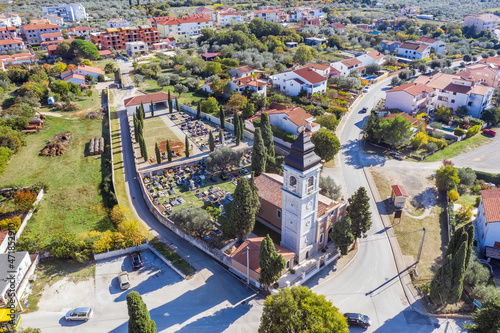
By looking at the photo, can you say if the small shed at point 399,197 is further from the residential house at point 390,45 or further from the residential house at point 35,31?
the residential house at point 35,31

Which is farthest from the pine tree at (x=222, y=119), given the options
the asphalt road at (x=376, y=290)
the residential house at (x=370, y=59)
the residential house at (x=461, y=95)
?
the residential house at (x=370, y=59)

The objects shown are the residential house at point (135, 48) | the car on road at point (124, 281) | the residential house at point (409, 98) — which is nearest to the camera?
the car on road at point (124, 281)

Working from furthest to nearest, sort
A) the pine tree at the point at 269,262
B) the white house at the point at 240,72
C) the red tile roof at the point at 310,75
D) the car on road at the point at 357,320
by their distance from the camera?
the white house at the point at 240,72 < the red tile roof at the point at 310,75 < the pine tree at the point at 269,262 < the car on road at the point at 357,320

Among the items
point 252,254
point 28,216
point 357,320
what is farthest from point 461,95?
point 28,216

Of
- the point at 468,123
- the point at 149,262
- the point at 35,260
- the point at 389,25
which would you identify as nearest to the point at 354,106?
the point at 468,123

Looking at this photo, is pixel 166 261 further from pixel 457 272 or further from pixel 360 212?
pixel 457 272

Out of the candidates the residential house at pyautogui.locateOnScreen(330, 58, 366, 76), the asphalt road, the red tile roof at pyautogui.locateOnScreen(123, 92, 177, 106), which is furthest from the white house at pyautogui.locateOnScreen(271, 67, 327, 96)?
the asphalt road
